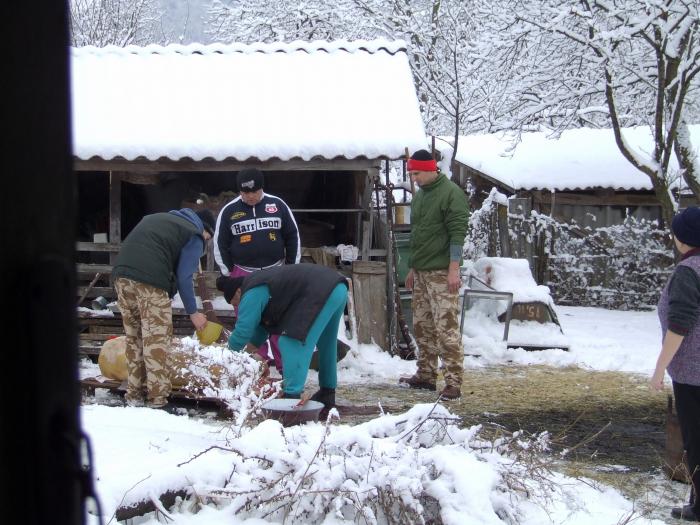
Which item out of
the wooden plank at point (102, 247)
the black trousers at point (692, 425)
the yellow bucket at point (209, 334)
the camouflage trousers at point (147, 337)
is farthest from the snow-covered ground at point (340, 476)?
the wooden plank at point (102, 247)

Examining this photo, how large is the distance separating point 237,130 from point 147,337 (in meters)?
3.89

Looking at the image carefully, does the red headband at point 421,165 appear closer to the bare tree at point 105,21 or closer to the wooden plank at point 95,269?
the wooden plank at point 95,269

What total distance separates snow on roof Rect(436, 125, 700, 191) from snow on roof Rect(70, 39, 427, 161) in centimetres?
404

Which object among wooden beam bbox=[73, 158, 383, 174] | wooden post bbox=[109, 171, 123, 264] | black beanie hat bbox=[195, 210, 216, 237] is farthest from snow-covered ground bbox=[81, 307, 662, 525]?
wooden post bbox=[109, 171, 123, 264]

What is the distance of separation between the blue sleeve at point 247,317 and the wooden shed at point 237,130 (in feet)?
12.7

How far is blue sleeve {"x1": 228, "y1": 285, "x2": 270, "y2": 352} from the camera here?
17.5 ft

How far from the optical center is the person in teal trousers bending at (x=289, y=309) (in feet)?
17.6

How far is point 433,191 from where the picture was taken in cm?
737

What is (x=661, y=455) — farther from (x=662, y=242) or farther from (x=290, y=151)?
(x=662, y=242)

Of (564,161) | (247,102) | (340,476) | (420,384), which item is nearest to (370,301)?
(420,384)

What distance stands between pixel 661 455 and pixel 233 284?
3139 mm

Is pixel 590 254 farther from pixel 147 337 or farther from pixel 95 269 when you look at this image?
pixel 147 337

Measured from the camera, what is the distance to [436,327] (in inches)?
280

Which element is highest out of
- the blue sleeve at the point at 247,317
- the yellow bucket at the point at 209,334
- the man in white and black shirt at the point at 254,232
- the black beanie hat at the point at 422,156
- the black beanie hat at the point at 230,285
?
the black beanie hat at the point at 422,156
